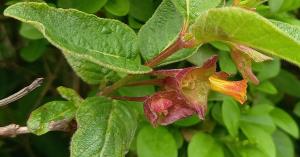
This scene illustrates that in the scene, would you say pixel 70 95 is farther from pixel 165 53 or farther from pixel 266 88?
pixel 266 88

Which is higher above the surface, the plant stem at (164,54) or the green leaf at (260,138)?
the plant stem at (164,54)

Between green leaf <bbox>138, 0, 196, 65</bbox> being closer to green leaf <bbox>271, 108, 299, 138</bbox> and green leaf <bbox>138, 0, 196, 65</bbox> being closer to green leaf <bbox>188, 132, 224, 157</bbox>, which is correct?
green leaf <bbox>188, 132, 224, 157</bbox>

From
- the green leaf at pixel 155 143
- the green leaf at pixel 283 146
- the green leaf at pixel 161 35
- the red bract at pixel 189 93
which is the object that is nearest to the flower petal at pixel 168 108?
the red bract at pixel 189 93

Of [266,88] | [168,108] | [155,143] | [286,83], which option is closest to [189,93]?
[168,108]

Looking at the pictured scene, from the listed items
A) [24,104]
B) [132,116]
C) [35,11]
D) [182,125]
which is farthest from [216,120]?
[35,11]

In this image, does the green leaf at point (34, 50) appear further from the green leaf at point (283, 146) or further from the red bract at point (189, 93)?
the green leaf at point (283, 146)

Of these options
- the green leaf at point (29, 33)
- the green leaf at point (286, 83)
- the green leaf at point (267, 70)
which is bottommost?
the green leaf at point (286, 83)

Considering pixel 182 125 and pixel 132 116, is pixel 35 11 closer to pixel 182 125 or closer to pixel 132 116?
pixel 132 116
